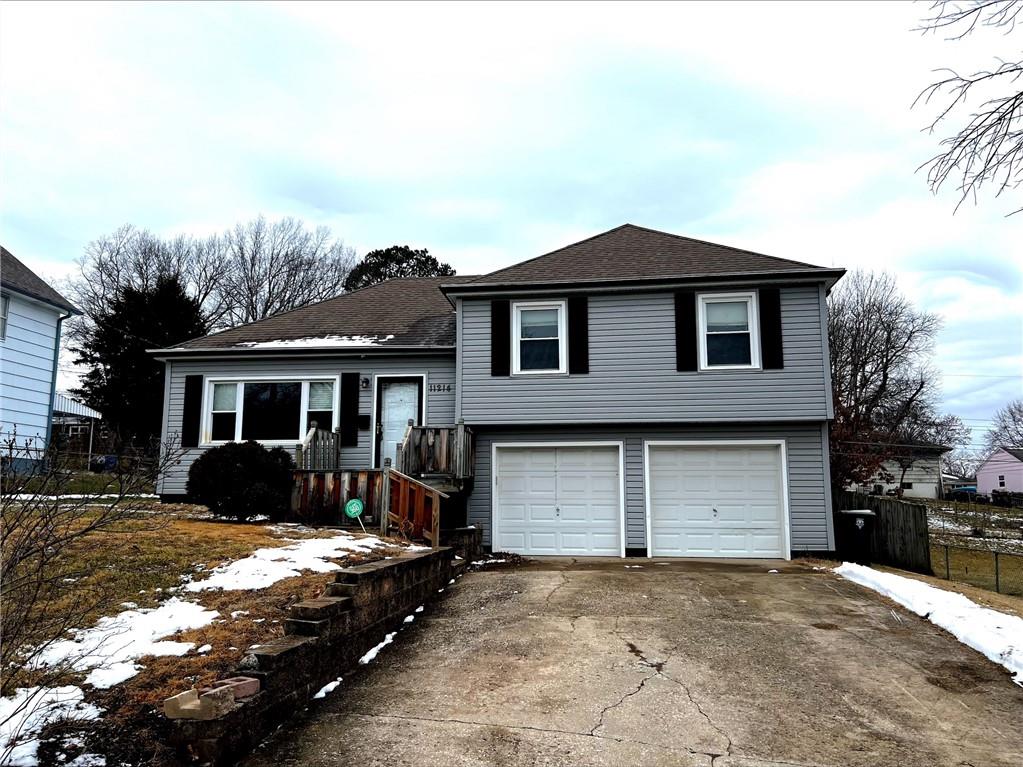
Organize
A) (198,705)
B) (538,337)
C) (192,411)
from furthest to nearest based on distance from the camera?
(192,411), (538,337), (198,705)

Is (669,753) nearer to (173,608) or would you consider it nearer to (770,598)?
(173,608)

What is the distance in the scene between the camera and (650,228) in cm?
1536

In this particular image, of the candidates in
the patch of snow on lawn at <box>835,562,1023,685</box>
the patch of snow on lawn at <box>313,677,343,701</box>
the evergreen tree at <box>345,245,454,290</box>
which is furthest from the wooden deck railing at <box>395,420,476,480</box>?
the evergreen tree at <box>345,245,454,290</box>

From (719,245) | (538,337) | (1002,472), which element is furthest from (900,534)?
(1002,472)

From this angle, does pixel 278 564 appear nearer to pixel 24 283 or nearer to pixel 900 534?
pixel 900 534

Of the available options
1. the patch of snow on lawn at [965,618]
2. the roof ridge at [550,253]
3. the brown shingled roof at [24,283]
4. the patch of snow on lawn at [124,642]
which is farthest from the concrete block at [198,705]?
the brown shingled roof at [24,283]

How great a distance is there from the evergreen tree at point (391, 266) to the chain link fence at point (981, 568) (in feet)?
92.4

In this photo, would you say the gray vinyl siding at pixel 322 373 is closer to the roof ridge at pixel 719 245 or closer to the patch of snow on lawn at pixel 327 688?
the roof ridge at pixel 719 245

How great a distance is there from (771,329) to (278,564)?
32.0ft

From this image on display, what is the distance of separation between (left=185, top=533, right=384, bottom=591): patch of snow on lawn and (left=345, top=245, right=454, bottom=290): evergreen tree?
30081mm

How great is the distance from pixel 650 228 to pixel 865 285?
2560 cm

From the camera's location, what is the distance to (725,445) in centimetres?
1256

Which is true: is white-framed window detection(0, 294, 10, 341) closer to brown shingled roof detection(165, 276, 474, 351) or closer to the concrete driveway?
brown shingled roof detection(165, 276, 474, 351)

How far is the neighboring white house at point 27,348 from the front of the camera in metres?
13.5
